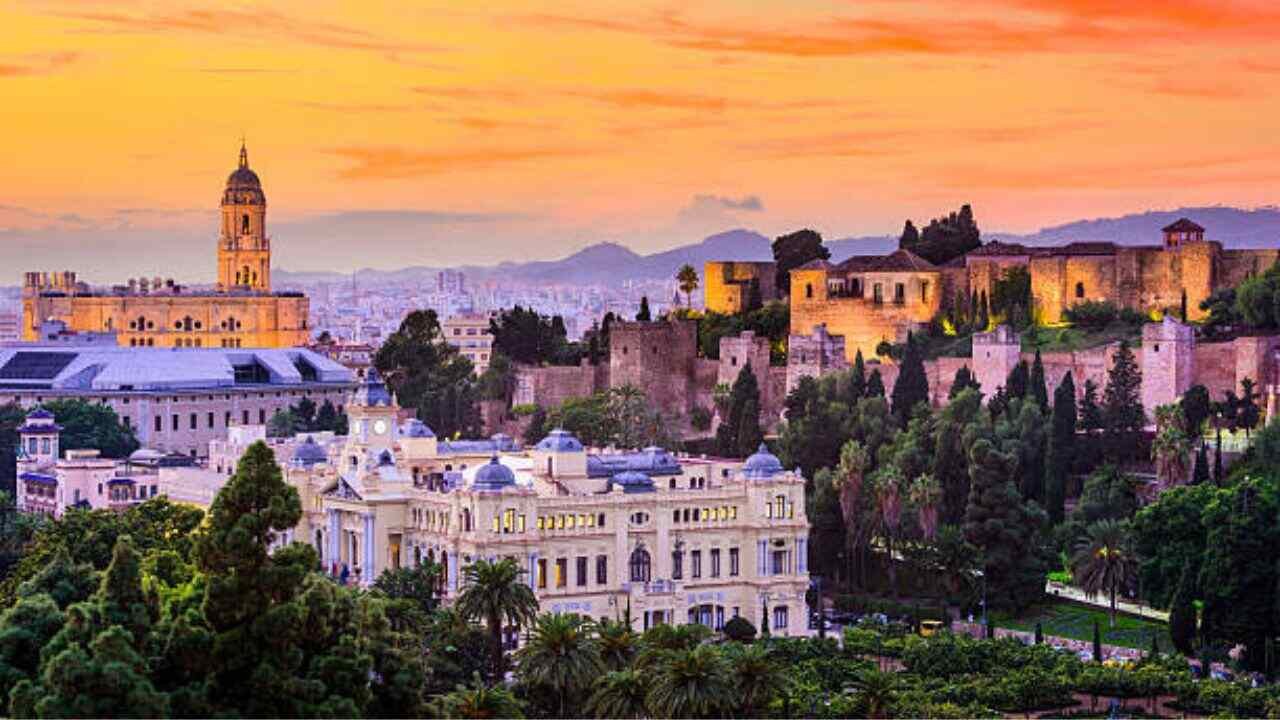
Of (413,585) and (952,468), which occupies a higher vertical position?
(952,468)

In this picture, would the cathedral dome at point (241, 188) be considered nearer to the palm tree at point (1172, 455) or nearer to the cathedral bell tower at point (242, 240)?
the cathedral bell tower at point (242, 240)

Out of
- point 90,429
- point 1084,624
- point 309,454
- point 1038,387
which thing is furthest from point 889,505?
point 90,429

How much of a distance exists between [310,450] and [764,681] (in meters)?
24.6

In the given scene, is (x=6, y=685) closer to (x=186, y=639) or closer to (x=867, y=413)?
(x=186, y=639)

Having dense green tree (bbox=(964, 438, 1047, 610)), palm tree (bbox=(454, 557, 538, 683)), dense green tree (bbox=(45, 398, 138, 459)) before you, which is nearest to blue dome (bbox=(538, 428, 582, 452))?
dense green tree (bbox=(964, 438, 1047, 610))

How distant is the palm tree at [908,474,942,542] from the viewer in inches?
2357

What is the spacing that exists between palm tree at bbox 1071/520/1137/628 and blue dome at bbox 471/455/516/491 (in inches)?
469

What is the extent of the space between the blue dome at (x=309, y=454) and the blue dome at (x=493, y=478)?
321 inches

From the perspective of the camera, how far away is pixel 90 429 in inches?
3292

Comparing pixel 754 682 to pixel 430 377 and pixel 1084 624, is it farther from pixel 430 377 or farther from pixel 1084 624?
pixel 430 377

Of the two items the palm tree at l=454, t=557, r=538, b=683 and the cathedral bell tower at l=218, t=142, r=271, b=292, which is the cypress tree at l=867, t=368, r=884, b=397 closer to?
the palm tree at l=454, t=557, r=538, b=683

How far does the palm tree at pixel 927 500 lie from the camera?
59.9 metres

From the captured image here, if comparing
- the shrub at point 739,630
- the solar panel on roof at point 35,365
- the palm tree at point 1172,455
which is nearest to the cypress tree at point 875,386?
the palm tree at point 1172,455

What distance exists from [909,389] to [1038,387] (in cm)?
437
